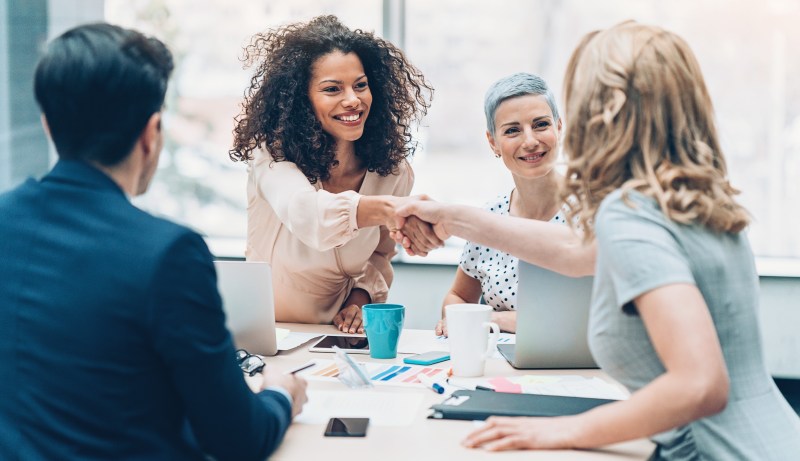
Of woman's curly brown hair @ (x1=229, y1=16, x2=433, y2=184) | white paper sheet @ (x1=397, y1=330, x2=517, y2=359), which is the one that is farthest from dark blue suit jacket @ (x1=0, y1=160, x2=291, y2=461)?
woman's curly brown hair @ (x1=229, y1=16, x2=433, y2=184)

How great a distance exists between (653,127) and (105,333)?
2.77ft

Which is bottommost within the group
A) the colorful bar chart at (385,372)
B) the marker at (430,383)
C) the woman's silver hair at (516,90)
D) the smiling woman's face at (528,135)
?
the colorful bar chart at (385,372)

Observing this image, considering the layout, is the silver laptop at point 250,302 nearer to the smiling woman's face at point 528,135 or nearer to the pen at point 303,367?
the pen at point 303,367

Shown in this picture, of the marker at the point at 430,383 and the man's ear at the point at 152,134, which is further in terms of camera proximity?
the marker at the point at 430,383

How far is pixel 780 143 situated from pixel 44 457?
3532mm

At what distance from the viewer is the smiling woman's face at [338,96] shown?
99.3 inches

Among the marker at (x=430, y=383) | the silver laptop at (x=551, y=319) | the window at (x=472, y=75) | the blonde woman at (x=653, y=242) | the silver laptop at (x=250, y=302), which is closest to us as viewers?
the blonde woman at (x=653, y=242)

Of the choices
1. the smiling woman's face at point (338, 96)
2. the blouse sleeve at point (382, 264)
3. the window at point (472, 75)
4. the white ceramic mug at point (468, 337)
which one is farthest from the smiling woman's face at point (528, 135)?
the window at point (472, 75)

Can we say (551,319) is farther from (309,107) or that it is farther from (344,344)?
(309,107)

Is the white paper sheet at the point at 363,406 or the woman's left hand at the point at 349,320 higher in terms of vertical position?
the white paper sheet at the point at 363,406

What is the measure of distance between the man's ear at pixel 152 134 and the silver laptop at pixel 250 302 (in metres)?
0.63

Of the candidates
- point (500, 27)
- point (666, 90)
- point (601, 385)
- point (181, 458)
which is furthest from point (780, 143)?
point (181, 458)

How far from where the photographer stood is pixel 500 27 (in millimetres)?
3998

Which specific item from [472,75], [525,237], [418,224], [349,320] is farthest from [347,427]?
[472,75]
